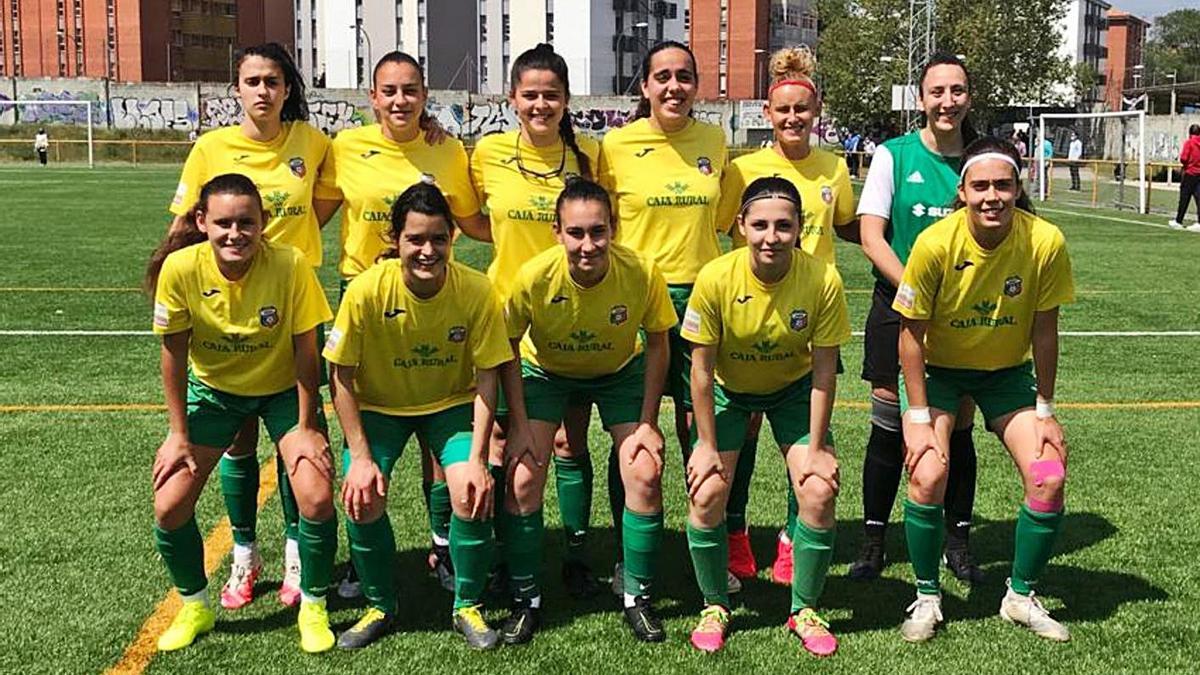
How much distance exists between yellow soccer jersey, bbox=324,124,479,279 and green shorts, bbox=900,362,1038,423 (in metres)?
1.96

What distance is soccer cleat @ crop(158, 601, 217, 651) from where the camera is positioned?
3.85 m

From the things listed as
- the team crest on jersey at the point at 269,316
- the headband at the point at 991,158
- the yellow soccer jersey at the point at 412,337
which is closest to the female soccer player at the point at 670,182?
the yellow soccer jersey at the point at 412,337

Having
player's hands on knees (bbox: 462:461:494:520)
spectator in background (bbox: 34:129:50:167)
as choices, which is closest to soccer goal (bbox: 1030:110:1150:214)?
player's hands on knees (bbox: 462:461:494:520)

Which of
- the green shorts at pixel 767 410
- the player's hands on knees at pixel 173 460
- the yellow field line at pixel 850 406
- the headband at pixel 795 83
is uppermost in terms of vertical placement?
the headband at pixel 795 83

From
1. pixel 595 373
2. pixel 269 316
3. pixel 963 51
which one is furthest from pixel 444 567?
pixel 963 51

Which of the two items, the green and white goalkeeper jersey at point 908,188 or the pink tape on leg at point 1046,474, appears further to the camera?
the green and white goalkeeper jersey at point 908,188

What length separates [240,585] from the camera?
4.29 m

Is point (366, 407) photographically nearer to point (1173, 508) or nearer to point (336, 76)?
point (1173, 508)

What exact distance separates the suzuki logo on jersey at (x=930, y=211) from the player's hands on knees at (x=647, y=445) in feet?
4.49

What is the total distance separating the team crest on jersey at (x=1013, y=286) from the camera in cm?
399

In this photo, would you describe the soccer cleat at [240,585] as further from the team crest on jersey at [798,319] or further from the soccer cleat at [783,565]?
the team crest on jersey at [798,319]

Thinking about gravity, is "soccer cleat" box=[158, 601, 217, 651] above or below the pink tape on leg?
below

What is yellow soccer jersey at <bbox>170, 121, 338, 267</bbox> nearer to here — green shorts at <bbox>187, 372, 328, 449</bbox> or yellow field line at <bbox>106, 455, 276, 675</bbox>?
green shorts at <bbox>187, 372, 328, 449</bbox>

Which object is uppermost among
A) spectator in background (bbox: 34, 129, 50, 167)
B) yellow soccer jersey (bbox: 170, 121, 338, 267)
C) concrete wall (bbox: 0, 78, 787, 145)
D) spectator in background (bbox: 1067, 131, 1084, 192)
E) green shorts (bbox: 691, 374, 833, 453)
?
concrete wall (bbox: 0, 78, 787, 145)
